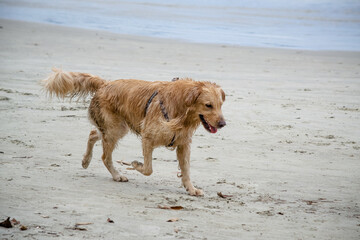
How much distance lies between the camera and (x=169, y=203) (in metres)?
6.10

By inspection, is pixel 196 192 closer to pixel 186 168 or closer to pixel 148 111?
pixel 186 168

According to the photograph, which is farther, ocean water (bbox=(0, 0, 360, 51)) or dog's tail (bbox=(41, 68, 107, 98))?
ocean water (bbox=(0, 0, 360, 51))

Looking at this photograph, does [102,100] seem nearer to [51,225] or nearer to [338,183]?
[51,225]

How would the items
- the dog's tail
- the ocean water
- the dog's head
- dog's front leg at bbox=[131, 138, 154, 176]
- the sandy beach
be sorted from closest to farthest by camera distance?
the sandy beach → the dog's head → dog's front leg at bbox=[131, 138, 154, 176] → the dog's tail → the ocean water

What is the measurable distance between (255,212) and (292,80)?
29.9 ft

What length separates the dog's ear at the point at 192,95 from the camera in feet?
21.3

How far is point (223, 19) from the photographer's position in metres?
33.3

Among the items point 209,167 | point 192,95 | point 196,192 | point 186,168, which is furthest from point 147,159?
point 209,167

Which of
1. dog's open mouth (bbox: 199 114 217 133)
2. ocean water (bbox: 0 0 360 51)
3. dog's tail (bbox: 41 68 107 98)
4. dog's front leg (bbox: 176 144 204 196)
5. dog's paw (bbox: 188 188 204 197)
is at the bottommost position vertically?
dog's paw (bbox: 188 188 204 197)

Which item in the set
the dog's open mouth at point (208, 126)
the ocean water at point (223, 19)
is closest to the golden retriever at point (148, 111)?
the dog's open mouth at point (208, 126)

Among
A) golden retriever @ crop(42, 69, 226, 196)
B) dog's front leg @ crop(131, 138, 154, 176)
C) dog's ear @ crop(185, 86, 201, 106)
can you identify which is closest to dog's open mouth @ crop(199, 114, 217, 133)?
golden retriever @ crop(42, 69, 226, 196)

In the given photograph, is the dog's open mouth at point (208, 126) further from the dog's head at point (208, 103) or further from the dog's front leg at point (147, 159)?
the dog's front leg at point (147, 159)

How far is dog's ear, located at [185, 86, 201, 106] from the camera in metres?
6.48

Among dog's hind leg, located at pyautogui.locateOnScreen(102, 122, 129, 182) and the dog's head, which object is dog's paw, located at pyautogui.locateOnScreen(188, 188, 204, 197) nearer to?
the dog's head
